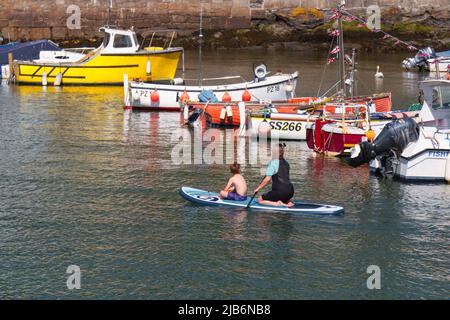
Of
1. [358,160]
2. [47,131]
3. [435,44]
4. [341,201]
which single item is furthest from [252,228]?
[435,44]

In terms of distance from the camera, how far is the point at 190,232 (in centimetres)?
2278

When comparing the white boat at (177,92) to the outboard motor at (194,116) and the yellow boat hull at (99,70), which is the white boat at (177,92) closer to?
the outboard motor at (194,116)

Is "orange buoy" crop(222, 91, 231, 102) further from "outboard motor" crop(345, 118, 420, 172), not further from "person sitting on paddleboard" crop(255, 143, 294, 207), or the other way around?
"person sitting on paddleboard" crop(255, 143, 294, 207)

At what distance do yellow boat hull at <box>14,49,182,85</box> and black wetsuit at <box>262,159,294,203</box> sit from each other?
28878mm

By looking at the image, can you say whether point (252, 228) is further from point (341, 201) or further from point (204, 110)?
point (204, 110)

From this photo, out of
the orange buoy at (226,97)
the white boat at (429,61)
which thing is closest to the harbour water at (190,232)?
the orange buoy at (226,97)

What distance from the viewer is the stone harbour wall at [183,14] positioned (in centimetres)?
7662

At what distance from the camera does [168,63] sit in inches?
2111

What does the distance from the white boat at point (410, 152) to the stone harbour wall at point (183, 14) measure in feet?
160

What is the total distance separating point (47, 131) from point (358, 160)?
45.0ft

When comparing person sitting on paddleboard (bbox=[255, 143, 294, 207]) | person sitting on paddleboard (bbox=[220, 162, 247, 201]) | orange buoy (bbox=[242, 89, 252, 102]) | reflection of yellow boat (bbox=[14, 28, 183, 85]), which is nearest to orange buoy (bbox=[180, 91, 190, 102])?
orange buoy (bbox=[242, 89, 252, 102])

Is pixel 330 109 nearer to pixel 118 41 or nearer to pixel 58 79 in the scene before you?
pixel 118 41

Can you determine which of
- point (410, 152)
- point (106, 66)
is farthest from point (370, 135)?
point (106, 66)

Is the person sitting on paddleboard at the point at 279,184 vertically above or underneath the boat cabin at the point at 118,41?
underneath
